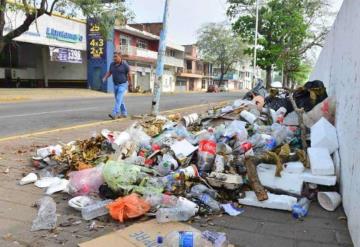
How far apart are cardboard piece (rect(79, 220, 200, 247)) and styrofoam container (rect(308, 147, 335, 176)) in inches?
60.4

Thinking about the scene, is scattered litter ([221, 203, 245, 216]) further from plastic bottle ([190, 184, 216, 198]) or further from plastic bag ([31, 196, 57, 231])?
plastic bag ([31, 196, 57, 231])

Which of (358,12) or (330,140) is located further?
(330,140)

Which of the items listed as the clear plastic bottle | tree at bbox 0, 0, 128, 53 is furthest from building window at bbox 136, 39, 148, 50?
the clear plastic bottle

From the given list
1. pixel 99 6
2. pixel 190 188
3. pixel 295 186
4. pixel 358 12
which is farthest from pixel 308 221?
pixel 99 6

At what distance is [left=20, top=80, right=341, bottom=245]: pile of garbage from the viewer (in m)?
3.64

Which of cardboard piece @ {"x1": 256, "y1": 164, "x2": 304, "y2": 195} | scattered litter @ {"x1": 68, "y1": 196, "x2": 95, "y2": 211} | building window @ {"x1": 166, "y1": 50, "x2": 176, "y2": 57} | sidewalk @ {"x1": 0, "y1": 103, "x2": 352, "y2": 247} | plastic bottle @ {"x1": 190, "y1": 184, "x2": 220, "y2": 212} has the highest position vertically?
building window @ {"x1": 166, "y1": 50, "x2": 176, "y2": 57}

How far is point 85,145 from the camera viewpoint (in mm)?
5562

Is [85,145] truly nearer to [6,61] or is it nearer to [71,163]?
[71,163]

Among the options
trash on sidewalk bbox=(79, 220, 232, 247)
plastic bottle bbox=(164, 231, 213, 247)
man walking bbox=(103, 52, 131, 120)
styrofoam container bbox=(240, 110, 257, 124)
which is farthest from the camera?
man walking bbox=(103, 52, 131, 120)

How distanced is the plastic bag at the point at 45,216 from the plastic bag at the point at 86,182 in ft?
1.03

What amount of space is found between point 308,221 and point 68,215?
2.08 meters

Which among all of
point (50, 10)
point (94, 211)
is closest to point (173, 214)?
point (94, 211)

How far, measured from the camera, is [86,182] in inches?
163

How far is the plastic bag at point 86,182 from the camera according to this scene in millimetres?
4090
